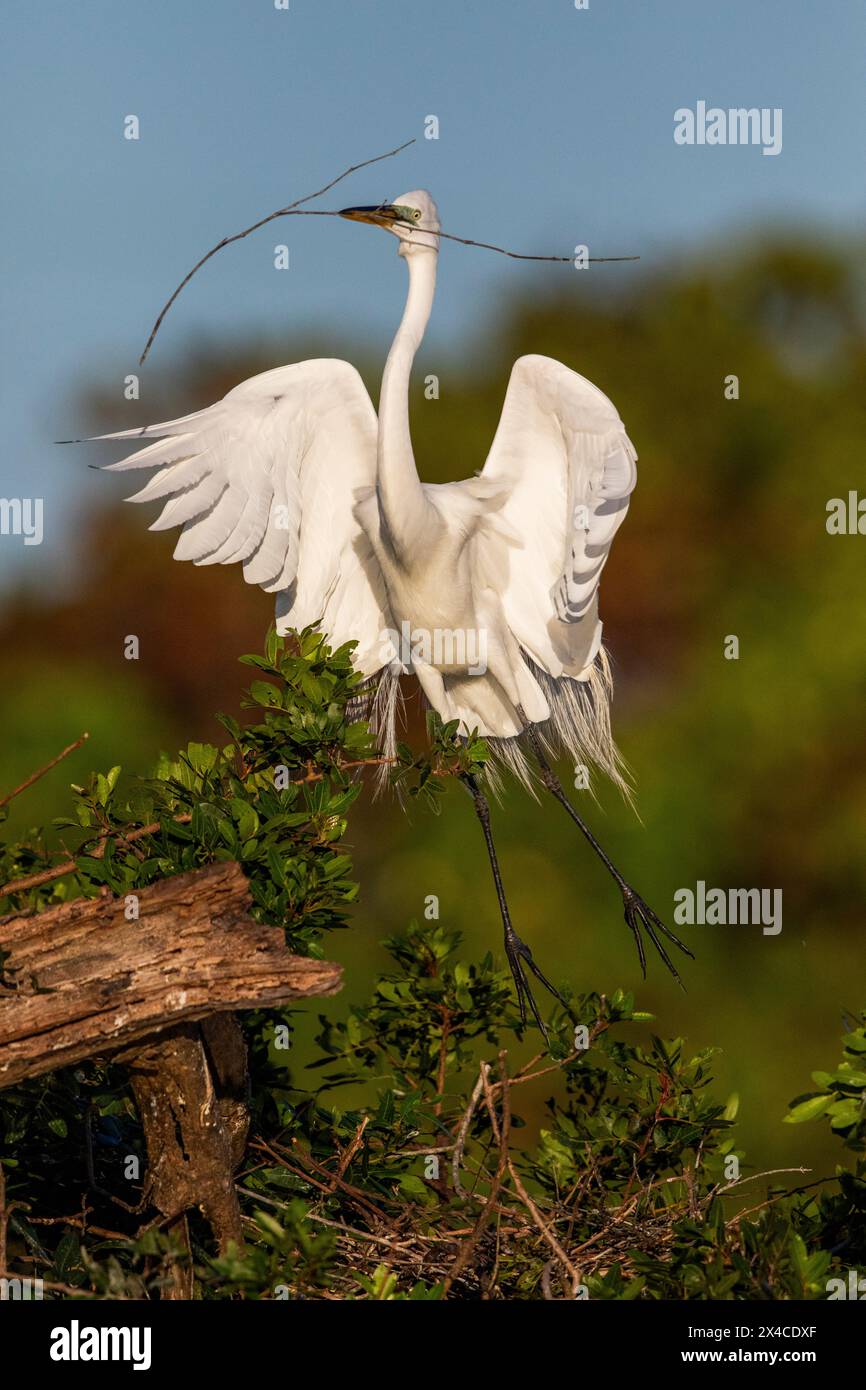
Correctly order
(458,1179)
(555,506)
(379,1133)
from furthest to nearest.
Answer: (555,506) → (379,1133) → (458,1179)

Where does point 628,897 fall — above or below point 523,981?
above

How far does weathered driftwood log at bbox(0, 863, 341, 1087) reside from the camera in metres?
2.03

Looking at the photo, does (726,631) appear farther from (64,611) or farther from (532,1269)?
(532,1269)

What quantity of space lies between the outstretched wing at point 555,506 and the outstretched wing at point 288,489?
1.07 ft

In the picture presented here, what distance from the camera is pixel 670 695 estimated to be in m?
9.65

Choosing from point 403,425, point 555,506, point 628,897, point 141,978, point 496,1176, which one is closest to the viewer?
point 141,978

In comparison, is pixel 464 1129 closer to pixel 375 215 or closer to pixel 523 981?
pixel 523 981

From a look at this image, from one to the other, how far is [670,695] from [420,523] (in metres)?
6.39

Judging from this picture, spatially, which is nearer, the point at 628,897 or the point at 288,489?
the point at 288,489

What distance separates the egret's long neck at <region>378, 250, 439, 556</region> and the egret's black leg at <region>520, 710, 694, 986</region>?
0.65m

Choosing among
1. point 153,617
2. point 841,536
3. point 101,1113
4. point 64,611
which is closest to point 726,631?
point 841,536

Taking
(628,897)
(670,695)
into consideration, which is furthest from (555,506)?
(670,695)

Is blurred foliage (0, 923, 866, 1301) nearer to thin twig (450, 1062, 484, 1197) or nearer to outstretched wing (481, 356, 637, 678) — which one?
thin twig (450, 1062, 484, 1197)

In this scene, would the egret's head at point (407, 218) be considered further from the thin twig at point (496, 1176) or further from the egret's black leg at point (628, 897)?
the thin twig at point (496, 1176)
